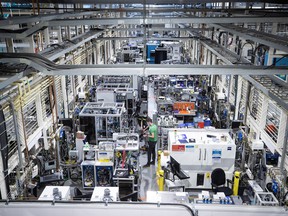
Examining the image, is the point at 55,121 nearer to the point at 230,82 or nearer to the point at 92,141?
the point at 92,141

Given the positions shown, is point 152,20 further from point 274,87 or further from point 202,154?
point 202,154

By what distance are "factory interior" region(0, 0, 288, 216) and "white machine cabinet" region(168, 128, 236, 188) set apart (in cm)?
3

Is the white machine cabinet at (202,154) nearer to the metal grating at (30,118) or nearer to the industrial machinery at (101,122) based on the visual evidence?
the industrial machinery at (101,122)

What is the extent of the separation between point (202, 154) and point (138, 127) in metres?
4.74

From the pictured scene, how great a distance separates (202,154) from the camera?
7.95 metres

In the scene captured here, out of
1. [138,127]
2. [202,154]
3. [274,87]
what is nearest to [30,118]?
[202,154]

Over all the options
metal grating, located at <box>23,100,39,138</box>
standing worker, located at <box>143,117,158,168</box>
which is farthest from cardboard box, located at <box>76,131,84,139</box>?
standing worker, located at <box>143,117,158,168</box>

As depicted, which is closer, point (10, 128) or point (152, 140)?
point (10, 128)

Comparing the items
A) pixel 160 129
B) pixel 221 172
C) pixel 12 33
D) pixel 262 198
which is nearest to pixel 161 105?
pixel 160 129

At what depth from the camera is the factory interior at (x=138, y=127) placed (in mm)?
4211

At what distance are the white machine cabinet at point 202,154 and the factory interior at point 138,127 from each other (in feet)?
0.09

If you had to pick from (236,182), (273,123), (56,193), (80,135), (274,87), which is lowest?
(236,182)

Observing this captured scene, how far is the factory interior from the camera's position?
13.8 ft

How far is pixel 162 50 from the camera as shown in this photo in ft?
69.9
